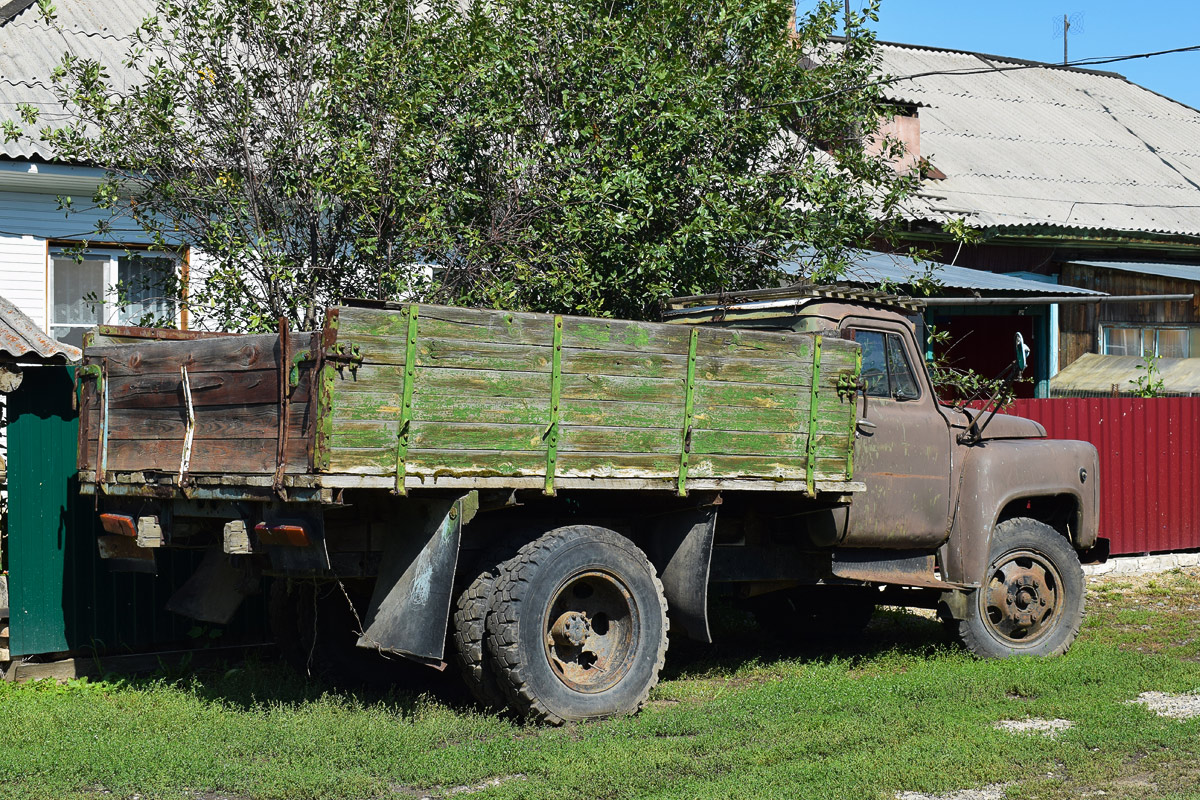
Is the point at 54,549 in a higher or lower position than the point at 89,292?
lower

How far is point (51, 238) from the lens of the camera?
1244 centimetres

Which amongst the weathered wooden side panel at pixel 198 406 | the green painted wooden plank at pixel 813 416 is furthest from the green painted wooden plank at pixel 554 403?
the green painted wooden plank at pixel 813 416

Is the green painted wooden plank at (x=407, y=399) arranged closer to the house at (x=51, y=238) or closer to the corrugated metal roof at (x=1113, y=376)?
the house at (x=51, y=238)

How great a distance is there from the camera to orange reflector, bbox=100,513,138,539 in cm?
698

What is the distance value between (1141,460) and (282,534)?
33.5 ft

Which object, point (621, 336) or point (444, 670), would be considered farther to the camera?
point (444, 670)

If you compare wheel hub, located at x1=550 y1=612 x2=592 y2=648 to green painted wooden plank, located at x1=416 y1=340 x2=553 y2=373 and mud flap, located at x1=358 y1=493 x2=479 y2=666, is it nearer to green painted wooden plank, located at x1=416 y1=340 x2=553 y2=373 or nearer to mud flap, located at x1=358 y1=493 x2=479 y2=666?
mud flap, located at x1=358 y1=493 x2=479 y2=666

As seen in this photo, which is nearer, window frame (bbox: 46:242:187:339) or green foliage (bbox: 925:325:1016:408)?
green foliage (bbox: 925:325:1016:408)

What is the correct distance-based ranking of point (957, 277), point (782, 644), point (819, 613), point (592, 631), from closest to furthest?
point (592, 631)
point (782, 644)
point (819, 613)
point (957, 277)

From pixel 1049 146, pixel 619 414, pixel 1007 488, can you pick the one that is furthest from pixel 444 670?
pixel 1049 146

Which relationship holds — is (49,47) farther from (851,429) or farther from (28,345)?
(851,429)

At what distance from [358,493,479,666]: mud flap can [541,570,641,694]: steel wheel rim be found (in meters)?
0.69

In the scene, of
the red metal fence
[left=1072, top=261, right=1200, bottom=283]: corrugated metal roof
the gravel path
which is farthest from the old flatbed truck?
[left=1072, top=261, right=1200, bottom=283]: corrugated metal roof

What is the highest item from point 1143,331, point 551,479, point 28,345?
point 1143,331
